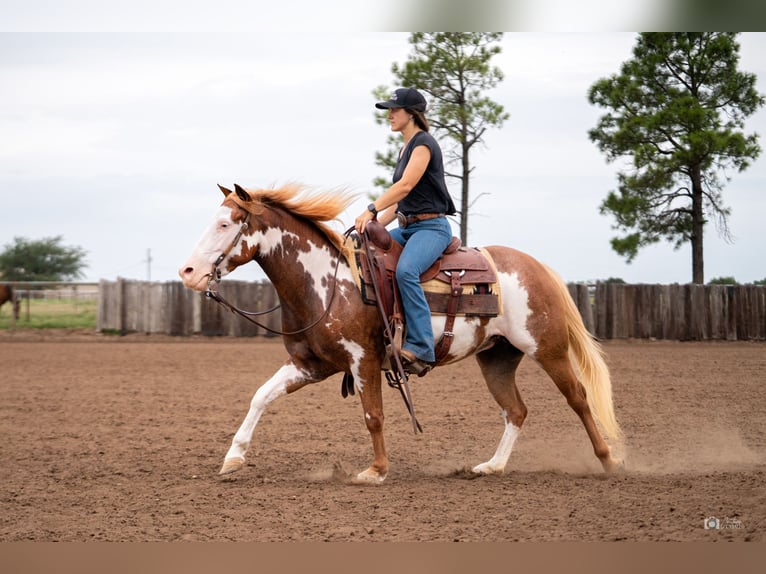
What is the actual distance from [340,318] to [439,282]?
34.4 inches

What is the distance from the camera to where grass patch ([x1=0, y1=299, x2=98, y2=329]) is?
27.6m

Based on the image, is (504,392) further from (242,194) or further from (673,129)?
(673,129)

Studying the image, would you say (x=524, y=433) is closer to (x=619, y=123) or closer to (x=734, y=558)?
(x=734, y=558)

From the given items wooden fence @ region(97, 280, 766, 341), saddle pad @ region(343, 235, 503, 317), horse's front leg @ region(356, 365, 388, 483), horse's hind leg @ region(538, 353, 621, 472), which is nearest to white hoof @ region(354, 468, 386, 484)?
horse's front leg @ region(356, 365, 388, 483)

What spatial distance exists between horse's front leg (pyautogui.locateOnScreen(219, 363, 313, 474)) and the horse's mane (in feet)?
3.57

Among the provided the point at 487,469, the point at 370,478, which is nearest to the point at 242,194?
the point at 370,478

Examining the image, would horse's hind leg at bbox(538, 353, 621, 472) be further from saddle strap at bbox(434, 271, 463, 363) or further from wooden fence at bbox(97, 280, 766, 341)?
wooden fence at bbox(97, 280, 766, 341)

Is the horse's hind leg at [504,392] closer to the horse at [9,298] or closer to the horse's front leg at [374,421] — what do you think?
the horse's front leg at [374,421]

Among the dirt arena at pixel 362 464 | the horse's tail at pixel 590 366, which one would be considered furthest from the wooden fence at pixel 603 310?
the horse's tail at pixel 590 366

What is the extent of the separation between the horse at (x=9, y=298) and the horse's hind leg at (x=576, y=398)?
976 inches

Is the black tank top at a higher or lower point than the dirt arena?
higher

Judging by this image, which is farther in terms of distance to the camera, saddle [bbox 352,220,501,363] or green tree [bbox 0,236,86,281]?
green tree [bbox 0,236,86,281]

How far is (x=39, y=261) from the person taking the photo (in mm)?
60781
